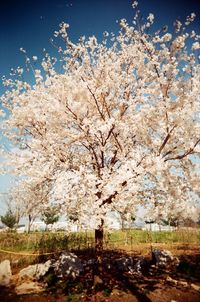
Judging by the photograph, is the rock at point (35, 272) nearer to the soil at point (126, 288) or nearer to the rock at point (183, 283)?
the soil at point (126, 288)

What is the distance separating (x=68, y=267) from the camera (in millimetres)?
10336

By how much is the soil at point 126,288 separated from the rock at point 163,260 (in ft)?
1.13

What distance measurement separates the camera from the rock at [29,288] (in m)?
8.82

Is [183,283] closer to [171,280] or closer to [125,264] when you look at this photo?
[171,280]

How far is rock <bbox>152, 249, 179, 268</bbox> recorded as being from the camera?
11570mm

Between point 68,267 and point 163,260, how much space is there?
4388mm

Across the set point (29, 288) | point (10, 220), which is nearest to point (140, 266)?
point (29, 288)

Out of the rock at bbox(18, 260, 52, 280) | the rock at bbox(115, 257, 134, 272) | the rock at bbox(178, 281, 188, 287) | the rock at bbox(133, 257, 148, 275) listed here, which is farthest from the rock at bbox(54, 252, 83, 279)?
the rock at bbox(178, 281, 188, 287)

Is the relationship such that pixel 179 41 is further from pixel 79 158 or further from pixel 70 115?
pixel 79 158

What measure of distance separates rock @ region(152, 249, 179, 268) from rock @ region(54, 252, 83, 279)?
3.57 meters

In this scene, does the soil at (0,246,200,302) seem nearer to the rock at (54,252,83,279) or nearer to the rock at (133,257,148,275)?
the rock at (133,257,148,275)

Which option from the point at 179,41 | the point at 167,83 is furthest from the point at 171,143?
the point at 179,41

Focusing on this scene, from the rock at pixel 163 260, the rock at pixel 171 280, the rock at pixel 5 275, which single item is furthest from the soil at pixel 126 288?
the rock at pixel 5 275

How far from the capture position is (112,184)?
7.59 meters
